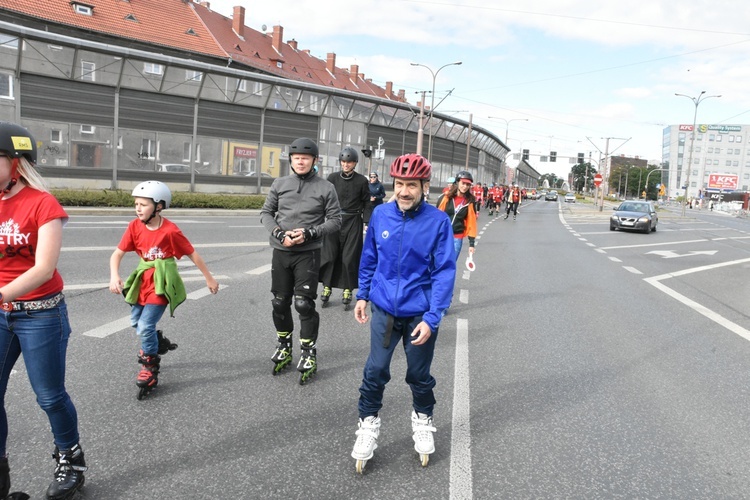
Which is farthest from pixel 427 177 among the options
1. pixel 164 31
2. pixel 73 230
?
pixel 164 31

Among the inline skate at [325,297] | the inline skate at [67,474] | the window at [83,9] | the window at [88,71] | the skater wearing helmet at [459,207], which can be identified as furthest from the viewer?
the window at [83,9]

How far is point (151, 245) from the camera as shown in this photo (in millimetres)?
4309

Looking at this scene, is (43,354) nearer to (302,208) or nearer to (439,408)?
(302,208)

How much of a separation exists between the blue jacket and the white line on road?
0.82 metres

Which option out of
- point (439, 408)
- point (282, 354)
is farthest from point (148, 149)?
point (439, 408)

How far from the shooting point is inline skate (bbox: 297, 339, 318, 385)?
4.75 metres

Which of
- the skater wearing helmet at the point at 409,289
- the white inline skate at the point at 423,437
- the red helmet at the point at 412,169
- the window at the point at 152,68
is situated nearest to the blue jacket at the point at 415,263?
the skater wearing helmet at the point at 409,289

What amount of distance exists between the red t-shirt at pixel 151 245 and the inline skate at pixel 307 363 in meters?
1.15

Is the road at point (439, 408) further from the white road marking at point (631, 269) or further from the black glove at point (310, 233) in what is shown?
the white road marking at point (631, 269)

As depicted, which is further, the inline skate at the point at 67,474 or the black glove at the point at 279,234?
the black glove at the point at 279,234

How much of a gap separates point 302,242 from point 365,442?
1840 millimetres

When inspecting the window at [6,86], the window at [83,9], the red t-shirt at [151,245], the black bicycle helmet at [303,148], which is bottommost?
the red t-shirt at [151,245]

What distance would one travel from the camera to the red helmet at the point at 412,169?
336cm

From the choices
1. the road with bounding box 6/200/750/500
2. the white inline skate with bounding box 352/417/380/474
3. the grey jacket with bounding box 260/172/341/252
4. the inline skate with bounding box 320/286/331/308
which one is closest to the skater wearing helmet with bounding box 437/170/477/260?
the road with bounding box 6/200/750/500
